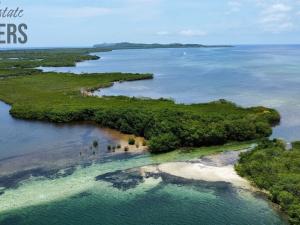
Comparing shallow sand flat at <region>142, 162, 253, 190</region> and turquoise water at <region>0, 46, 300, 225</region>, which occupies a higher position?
shallow sand flat at <region>142, 162, 253, 190</region>

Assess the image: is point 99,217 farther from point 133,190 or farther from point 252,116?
point 252,116

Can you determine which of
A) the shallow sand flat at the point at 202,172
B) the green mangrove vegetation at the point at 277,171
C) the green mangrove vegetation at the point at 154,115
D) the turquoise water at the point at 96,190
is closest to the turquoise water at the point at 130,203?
the turquoise water at the point at 96,190

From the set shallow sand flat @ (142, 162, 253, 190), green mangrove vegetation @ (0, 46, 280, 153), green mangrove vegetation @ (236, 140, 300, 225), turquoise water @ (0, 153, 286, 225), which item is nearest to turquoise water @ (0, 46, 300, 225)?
turquoise water @ (0, 153, 286, 225)

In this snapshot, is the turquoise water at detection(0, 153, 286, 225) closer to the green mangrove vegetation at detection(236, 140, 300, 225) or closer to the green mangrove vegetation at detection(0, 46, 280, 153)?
the green mangrove vegetation at detection(236, 140, 300, 225)

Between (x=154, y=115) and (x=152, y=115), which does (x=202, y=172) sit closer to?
(x=154, y=115)

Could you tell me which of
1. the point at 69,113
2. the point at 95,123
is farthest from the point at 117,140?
the point at 69,113

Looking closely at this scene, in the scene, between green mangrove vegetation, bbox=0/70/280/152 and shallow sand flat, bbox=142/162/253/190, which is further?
green mangrove vegetation, bbox=0/70/280/152

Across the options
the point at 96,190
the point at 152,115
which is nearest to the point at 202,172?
the point at 96,190

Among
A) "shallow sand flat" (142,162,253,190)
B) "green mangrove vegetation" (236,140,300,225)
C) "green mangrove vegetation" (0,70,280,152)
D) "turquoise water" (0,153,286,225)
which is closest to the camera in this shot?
"turquoise water" (0,153,286,225)

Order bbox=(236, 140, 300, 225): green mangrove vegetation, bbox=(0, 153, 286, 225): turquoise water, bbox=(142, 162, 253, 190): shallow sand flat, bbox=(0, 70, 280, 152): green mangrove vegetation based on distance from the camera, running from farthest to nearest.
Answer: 1. bbox=(0, 70, 280, 152): green mangrove vegetation
2. bbox=(142, 162, 253, 190): shallow sand flat
3. bbox=(236, 140, 300, 225): green mangrove vegetation
4. bbox=(0, 153, 286, 225): turquoise water
